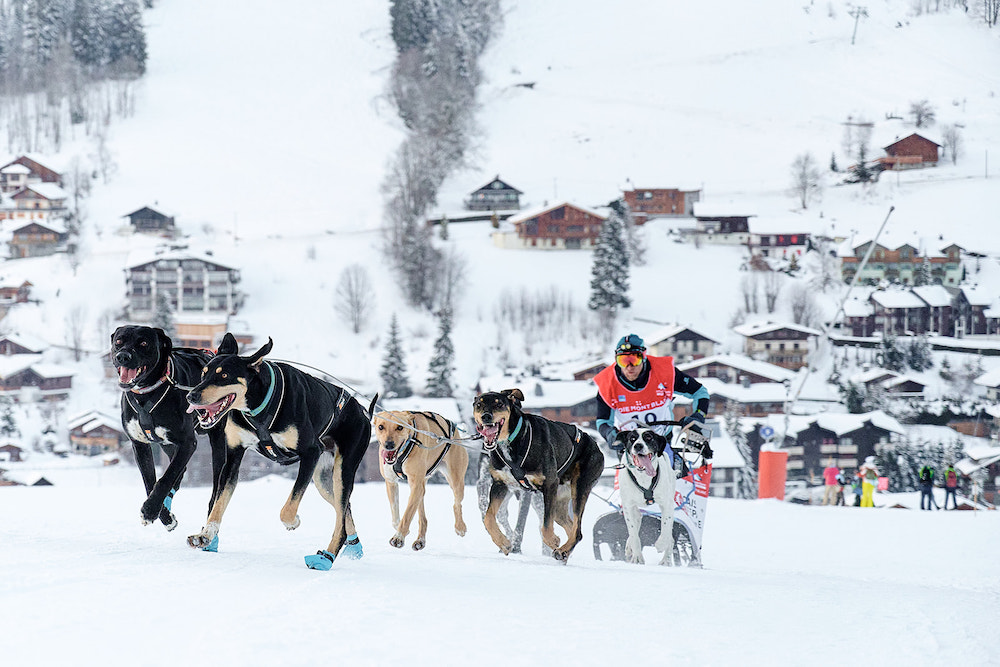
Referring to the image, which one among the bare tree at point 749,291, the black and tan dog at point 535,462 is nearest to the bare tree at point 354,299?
the bare tree at point 749,291

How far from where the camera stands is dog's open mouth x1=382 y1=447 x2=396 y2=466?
758 centimetres

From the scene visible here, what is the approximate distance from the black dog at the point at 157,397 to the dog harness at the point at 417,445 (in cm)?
147

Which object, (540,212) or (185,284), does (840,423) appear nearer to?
(540,212)

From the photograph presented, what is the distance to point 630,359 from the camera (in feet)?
26.9

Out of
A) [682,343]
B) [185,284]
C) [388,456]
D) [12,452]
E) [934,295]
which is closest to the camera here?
[388,456]

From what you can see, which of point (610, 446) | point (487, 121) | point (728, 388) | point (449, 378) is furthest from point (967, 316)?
point (610, 446)

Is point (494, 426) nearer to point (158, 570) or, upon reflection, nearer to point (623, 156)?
point (158, 570)

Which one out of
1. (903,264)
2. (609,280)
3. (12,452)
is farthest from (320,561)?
(903,264)

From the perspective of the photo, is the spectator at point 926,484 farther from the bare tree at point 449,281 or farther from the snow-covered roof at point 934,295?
the snow-covered roof at point 934,295

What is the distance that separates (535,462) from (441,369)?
43.4 meters

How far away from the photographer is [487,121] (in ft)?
315

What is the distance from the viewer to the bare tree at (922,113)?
91625 mm

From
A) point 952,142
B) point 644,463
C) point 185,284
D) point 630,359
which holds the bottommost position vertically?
point 644,463

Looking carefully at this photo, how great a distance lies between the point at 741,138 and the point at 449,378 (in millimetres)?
49597
